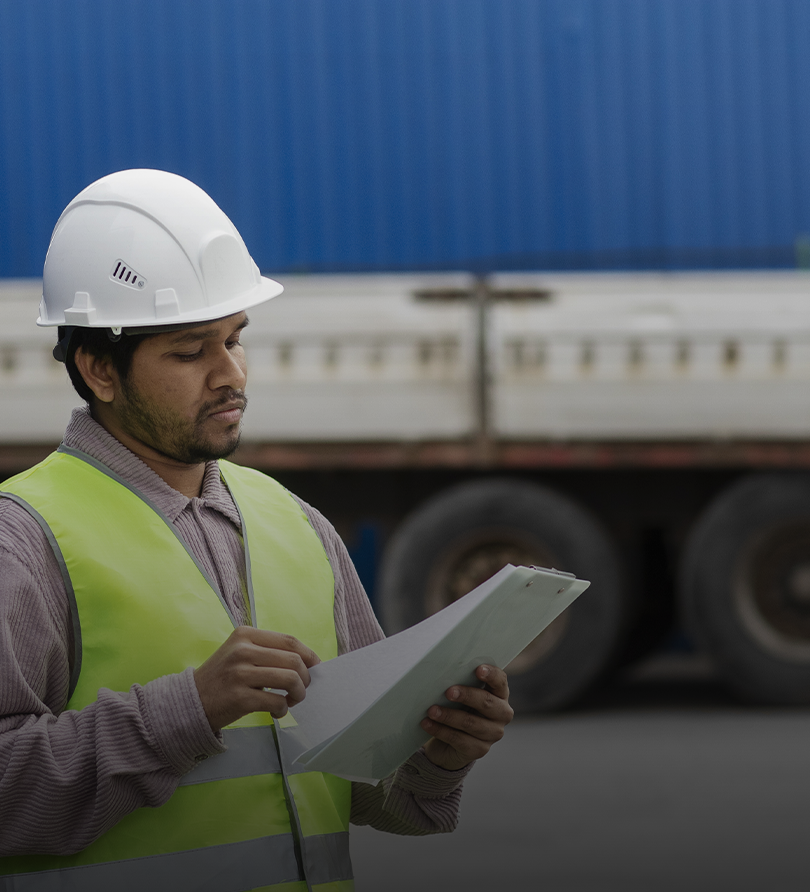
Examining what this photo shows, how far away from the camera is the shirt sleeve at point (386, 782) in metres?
1.99

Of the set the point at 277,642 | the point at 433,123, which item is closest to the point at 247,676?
the point at 277,642

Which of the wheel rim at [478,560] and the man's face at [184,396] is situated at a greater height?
the man's face at [184,396]

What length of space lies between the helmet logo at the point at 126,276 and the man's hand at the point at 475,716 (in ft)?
2.33

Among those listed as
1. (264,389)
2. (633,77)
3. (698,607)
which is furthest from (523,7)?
(698,607)

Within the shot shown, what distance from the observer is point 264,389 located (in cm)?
719

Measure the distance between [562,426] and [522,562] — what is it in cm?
77

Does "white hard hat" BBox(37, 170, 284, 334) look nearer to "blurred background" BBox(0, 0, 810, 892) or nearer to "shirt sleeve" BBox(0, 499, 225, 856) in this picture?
"shirt sleeve" BBox(0, 499, 225, 856)

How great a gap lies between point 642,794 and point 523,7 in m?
4.84

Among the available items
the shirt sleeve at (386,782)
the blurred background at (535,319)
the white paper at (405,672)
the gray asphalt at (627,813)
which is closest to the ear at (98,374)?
the shirt sleeve at (386,782)

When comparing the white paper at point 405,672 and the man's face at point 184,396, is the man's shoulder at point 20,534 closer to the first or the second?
the man's face at point 184,396

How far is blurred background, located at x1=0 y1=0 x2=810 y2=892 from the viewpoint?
22.6 ft

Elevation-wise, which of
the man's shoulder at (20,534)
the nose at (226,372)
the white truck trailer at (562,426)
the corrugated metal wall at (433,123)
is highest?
the corrugated metal wall at (433,123)

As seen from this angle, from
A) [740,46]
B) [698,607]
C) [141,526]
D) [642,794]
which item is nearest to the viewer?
[141,526]

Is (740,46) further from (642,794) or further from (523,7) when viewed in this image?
(642,794)
